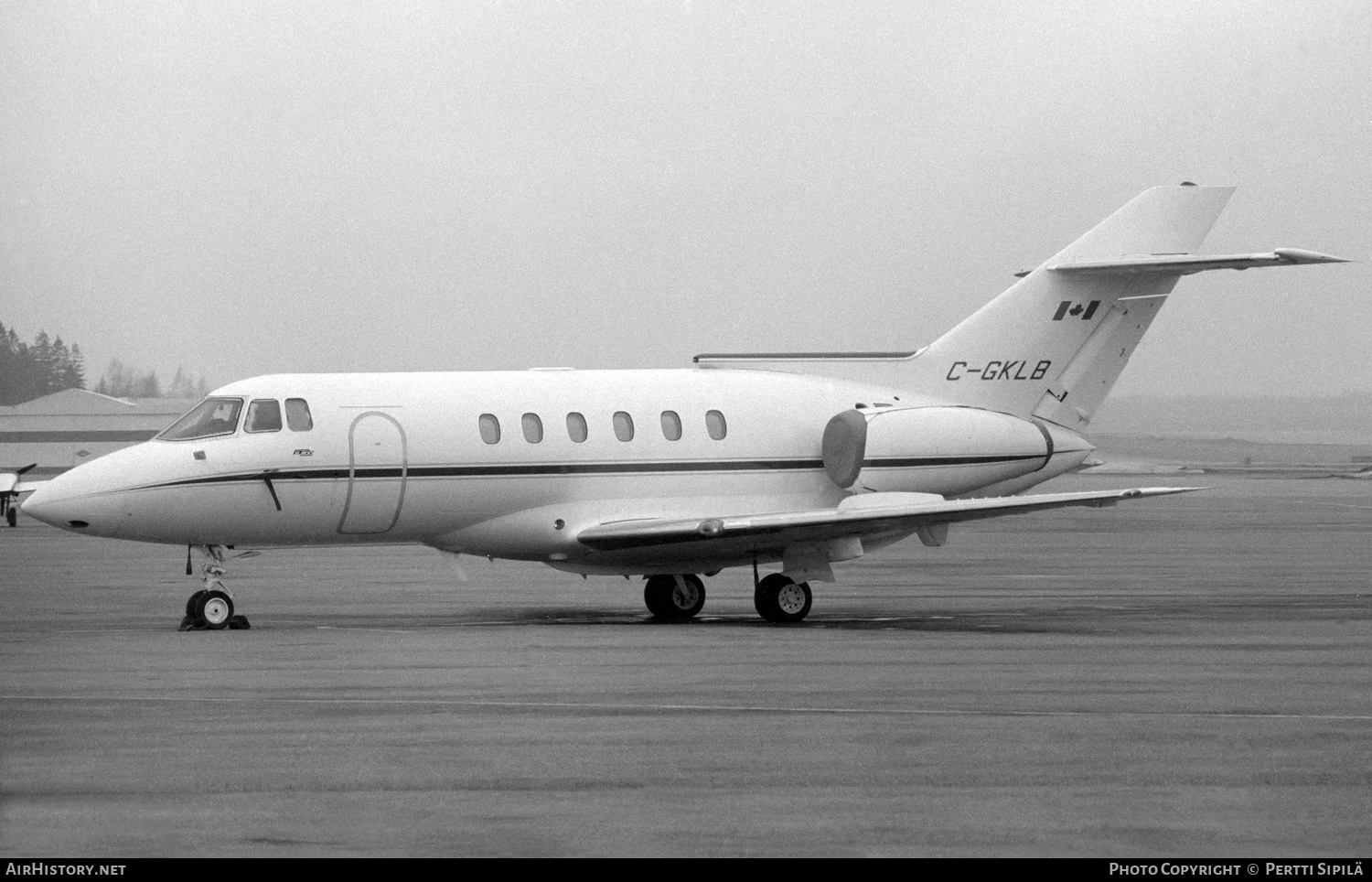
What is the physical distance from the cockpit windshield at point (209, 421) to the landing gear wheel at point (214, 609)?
6.01 feet

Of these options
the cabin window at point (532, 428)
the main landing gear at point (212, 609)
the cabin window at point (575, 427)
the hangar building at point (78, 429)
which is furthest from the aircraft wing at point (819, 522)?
the hangar building at point (78, 429)

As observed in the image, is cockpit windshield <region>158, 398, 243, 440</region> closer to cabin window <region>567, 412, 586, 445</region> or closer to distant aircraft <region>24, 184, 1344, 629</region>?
distant aircraft <region>24, 184, 1344, 629</region>

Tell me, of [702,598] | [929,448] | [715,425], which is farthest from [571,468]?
[929,448]

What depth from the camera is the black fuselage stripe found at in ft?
68.7

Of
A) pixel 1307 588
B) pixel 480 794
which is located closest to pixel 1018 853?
pixel 480 794

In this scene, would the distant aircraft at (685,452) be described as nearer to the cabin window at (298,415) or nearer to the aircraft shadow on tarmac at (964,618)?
the cabin window at (298,415)

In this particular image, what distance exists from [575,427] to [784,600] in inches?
127

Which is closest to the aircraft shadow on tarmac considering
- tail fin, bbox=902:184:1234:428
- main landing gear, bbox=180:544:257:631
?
main landing gear, bbox=180:544:257:631

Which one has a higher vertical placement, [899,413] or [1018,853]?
[899,413]

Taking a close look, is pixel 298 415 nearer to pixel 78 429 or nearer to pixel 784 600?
pixel 784 600

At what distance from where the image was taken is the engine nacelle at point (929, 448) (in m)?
23.2
